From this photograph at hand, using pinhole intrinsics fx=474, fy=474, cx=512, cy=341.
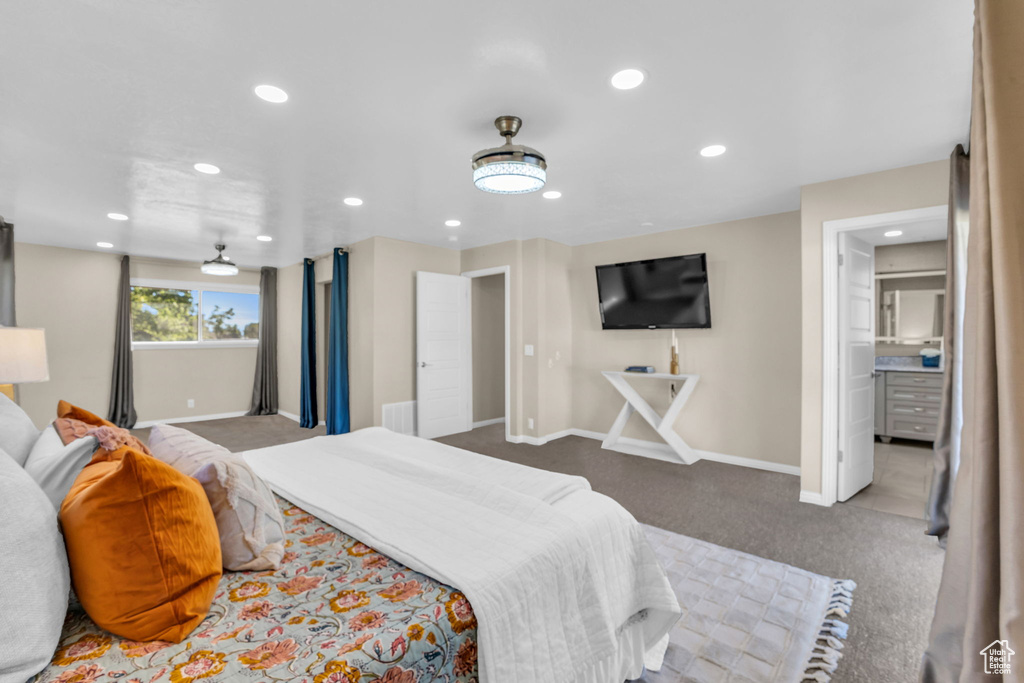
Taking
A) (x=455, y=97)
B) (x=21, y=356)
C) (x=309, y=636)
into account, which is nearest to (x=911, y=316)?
(x=455, y=97)

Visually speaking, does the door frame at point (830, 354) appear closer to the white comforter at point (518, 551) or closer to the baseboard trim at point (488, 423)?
the white comforter at point (518, 551)

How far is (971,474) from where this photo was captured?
0.77 m

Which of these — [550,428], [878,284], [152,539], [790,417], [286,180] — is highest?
[286,180]

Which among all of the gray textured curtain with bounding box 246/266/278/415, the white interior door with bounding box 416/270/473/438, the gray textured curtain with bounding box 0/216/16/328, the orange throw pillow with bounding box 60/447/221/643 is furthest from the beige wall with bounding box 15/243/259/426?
the orange throw pillow with bounding box 60/447/221/643

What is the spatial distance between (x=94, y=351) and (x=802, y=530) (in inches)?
304

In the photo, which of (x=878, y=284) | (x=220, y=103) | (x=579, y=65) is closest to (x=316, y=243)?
(x=220, y=103)

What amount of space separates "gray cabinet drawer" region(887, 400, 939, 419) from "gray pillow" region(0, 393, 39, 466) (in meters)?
6.76

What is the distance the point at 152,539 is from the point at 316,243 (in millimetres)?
4961

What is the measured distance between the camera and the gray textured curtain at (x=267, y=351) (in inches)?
284

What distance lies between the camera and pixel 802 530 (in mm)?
2986

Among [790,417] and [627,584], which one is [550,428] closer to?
[790,417]

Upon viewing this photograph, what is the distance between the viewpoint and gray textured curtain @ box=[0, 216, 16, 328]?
4.10m

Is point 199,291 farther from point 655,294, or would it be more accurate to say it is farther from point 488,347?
point 655,294

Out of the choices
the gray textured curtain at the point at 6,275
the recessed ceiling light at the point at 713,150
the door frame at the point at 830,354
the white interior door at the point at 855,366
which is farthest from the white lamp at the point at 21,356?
the white interior door at the point at 855,366
